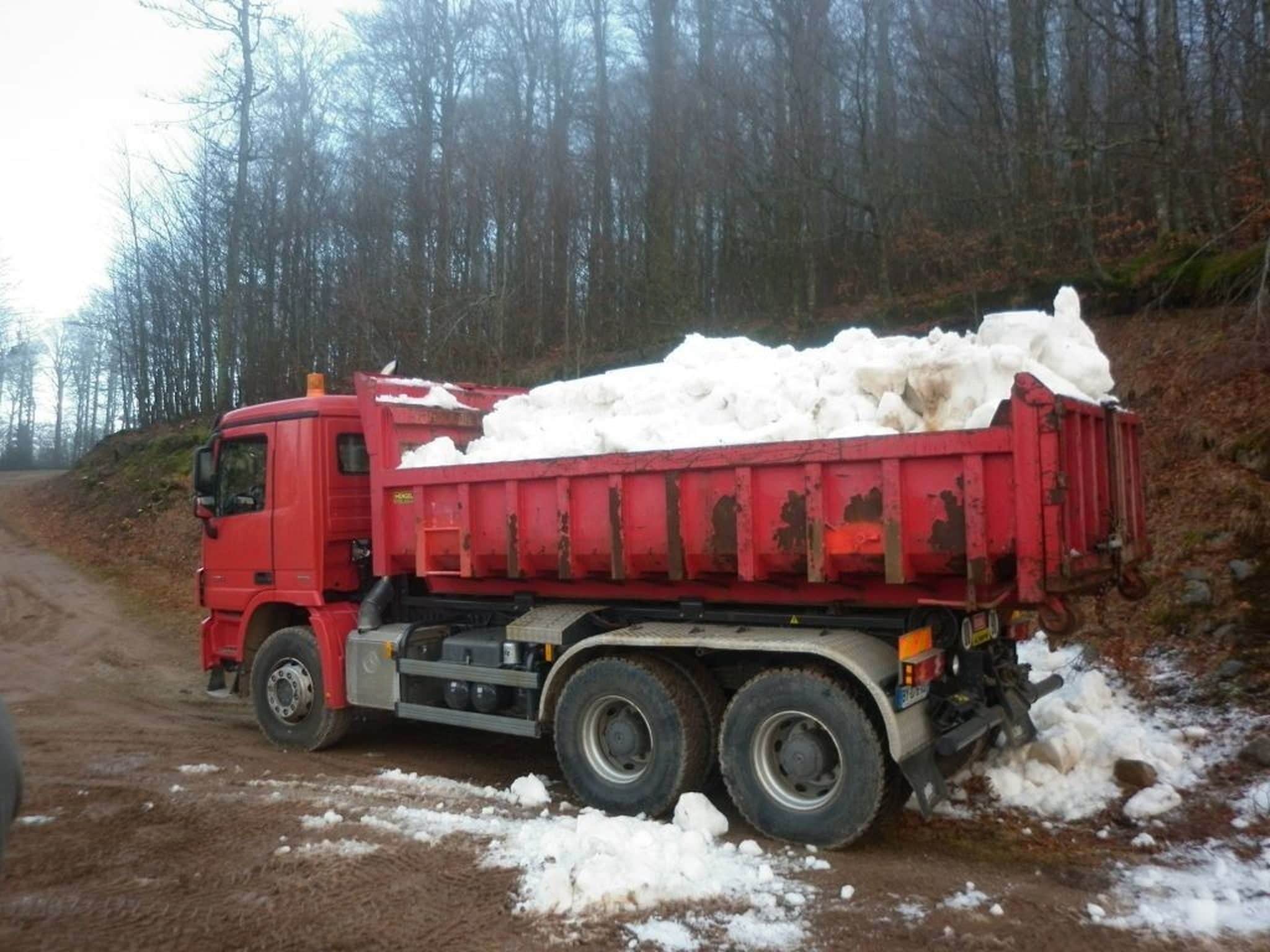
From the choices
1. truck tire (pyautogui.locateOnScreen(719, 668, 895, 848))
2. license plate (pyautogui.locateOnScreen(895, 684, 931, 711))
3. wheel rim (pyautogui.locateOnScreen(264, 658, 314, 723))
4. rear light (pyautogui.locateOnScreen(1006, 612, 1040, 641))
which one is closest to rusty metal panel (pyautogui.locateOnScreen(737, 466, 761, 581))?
truck tire (pyautogui.locateOnScreen(719, 668, 895, 848))

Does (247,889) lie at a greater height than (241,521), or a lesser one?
lesser

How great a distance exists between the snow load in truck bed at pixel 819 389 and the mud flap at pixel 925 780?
1.76m

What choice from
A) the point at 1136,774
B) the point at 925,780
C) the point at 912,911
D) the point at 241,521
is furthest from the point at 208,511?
the point at 1136,774

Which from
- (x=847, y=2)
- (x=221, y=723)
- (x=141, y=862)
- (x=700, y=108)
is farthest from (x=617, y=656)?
(x=847, y=2)

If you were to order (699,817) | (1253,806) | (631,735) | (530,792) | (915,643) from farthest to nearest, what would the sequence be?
(530,792) → (631,735) → (699,817) → (1253,806) → (915,643)

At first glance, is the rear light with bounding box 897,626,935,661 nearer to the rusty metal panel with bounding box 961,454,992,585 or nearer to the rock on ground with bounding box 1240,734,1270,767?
the rusty metal panel with bounding box 961,454,992,585

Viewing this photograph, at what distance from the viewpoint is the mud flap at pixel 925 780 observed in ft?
16.5

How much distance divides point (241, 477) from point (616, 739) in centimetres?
439

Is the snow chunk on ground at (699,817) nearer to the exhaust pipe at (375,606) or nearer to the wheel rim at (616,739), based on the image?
the wheel rim at (616,739)

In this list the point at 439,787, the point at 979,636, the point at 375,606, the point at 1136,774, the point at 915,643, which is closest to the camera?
the point at 915,643

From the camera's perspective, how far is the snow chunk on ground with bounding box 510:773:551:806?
20.5 feet

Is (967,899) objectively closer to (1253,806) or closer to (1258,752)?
(1253,806)

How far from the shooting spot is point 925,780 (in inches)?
201

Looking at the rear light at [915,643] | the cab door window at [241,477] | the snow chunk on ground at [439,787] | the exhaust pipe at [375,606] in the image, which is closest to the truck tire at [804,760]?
the rear light at [915,643]
